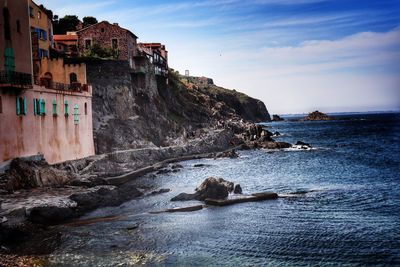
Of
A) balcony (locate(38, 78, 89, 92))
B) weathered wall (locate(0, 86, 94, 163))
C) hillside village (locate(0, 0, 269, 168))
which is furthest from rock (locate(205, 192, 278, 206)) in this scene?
balcony (locate(38, 78, 89, 92))

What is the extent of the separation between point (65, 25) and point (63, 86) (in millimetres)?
53617

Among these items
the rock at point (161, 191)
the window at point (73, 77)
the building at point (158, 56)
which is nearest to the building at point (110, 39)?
the building at point (158, 56)

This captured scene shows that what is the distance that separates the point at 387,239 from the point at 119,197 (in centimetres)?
1902

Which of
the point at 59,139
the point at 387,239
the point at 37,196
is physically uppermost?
the point at 59,139

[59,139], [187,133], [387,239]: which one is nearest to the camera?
[387,239]

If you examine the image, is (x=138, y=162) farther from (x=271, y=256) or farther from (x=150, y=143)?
(x=271, y=256)

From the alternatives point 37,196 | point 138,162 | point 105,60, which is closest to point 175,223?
point 37,196

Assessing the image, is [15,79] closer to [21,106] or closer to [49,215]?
[21,106]

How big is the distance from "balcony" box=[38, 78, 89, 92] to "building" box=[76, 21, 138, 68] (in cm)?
2111

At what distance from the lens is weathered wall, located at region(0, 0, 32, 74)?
2953cm

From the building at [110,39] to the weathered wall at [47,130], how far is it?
69.9ft

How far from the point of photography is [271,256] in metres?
18.7

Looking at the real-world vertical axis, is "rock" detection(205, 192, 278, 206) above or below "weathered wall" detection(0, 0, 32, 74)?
below

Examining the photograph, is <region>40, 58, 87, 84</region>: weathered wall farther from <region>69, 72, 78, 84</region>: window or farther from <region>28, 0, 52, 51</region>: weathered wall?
<region>28, 0, 52, 51</region>: weathered wall
